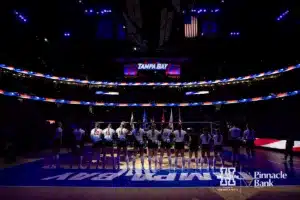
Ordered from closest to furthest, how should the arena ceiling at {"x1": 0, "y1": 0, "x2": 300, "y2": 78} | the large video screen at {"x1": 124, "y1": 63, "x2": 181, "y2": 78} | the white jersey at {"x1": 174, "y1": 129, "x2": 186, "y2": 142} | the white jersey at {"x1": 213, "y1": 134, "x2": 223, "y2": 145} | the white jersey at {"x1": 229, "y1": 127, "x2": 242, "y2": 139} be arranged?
the white jersey at {"x1": 174, "y1": 129, "x2": 186, "y2": 142}, the white jersey at {"x1": 213, "y1": 134, "x2": 223, "y2": 145}, the white jersey at {"x1": 229, "y1": 127, "x2": 242, "y2": 139}, the arena ceiling at {"x1": 0, "y1": 0, "x2": 300, "y2": 78}, the large video screen at {"x1": 124, "y1": 63, "x2": 181, "y2": 78}

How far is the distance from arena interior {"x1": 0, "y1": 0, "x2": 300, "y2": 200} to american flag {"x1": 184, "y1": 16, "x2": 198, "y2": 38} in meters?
0.11

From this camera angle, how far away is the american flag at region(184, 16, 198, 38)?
63.6 feet

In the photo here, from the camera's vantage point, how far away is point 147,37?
62.1ft

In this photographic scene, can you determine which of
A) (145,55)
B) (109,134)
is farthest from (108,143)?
(145,55)

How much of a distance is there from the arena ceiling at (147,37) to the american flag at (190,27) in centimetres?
38

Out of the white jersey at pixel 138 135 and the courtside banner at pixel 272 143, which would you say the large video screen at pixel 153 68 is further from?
the white jersey at pixel 138 135

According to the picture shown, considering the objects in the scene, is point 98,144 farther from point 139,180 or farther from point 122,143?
point 139,180

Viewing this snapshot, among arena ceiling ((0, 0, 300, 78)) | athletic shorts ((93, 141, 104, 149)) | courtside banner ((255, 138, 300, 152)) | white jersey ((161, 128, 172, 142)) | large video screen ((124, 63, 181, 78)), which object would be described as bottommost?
courtside banner ((255, 138, 300, 152))

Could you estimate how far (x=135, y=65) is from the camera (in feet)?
85.8

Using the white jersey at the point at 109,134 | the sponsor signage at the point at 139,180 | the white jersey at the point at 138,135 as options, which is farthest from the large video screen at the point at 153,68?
the sponsor signage at the point at 139,180

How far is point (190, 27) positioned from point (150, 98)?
945cm

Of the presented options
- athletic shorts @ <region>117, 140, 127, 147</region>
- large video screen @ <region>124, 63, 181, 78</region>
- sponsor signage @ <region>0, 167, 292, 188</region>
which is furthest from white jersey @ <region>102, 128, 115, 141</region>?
large video screen @ <region>124, 63, 181, 78</region>

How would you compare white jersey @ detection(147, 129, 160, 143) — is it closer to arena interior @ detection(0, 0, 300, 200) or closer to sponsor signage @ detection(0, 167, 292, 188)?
arena interior @ detection(0, 0, 300, 200)

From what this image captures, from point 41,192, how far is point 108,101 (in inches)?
815
